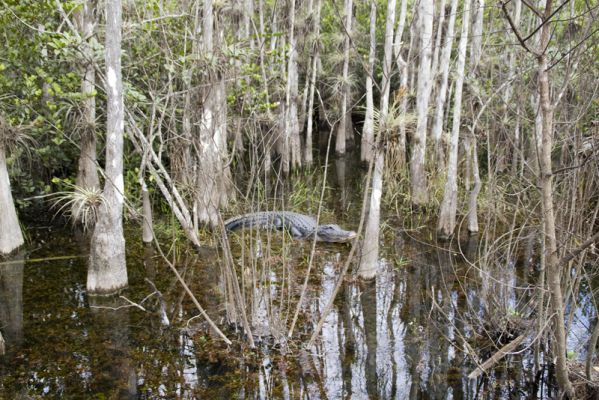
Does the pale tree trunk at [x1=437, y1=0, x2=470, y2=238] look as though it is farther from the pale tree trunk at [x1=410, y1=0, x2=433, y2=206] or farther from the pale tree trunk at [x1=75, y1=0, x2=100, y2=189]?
the pale tree trunk at [x1=75, y1=0, x2=100, y2=189]

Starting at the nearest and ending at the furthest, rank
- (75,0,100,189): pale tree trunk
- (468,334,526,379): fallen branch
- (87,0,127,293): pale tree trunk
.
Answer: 1. (468,334,526,379): fallen branch
2. (87,0,127,293): pale tree trunk
3. (75,0,100,189): pale tree trunk

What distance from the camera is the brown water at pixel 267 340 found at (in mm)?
4848

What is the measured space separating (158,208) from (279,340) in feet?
18.4

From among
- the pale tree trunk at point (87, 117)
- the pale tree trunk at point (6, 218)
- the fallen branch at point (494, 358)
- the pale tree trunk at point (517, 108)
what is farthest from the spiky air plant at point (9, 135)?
the fallen branch at point (494, 358)

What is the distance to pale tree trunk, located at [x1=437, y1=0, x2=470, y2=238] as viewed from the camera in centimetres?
853

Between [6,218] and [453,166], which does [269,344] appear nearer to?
[453,166]

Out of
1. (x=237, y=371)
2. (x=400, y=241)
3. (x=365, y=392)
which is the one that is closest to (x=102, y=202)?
(x=237, y=371)

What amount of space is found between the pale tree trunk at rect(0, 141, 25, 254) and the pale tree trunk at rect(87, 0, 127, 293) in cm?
220

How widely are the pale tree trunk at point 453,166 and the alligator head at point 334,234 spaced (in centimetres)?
152

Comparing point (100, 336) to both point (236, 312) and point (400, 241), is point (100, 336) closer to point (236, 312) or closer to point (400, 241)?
point (236, 312)

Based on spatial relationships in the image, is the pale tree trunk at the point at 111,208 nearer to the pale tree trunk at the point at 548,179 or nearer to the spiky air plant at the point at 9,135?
the spiky air plant at the point at 9,135

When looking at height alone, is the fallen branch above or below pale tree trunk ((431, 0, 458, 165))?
below

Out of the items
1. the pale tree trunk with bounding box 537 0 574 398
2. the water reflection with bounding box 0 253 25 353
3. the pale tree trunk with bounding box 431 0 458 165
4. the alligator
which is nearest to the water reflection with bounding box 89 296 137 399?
the water reflection with bounding box 0 253 25 353

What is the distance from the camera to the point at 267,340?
561cm
